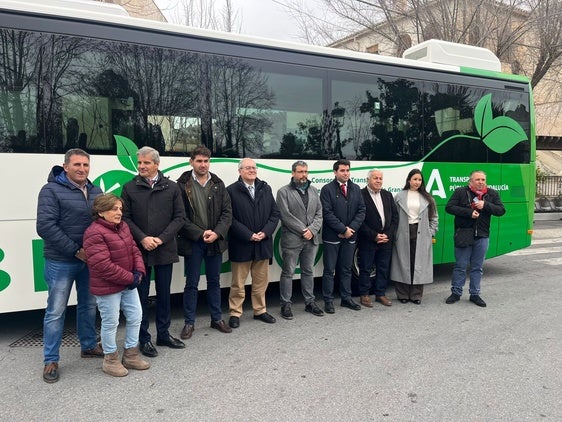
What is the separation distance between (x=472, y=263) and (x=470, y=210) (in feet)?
2.58

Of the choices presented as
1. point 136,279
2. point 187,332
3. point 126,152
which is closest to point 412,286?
point 187,332

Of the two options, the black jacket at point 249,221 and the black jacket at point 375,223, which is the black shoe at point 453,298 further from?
the black jacket at point 249,221

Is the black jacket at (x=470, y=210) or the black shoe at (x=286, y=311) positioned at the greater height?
the black jacket at (x=470, y=210)

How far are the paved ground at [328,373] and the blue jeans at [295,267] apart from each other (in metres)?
0.30

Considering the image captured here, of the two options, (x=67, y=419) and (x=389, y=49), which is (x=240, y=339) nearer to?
(x=67, y=419)

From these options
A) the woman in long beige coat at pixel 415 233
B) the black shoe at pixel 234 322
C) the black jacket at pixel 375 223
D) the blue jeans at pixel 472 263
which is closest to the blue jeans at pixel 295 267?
the black shoe at pixel 234 322

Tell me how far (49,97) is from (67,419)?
3.05 meters

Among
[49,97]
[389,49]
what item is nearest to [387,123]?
[49,97]

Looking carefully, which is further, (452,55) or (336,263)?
(452,55)

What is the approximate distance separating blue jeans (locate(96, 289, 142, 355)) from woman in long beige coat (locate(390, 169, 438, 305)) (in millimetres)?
3661

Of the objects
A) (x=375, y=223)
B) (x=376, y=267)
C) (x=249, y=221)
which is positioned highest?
(x=249, y=221)

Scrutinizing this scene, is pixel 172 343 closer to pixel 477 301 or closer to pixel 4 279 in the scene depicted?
pixel 4 279

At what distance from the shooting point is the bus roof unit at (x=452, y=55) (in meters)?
6.90

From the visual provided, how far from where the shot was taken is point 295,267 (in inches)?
218
